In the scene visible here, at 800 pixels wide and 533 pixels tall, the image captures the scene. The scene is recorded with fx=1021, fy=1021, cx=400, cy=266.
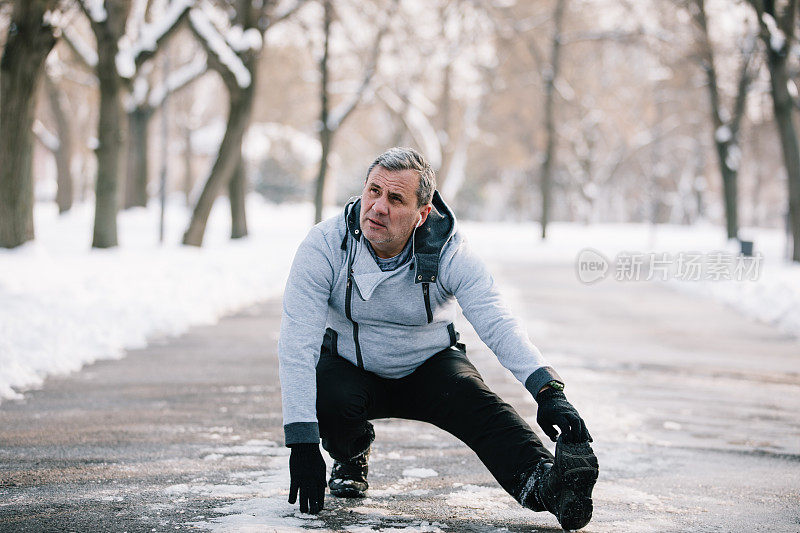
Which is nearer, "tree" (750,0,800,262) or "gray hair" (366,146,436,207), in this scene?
"gray hair" (366,146,436,207)

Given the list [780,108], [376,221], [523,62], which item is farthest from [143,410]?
[523,62]

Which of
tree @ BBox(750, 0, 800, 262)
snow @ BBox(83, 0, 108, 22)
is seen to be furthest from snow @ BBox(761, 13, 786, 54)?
snow @ BBox(83, 0, 108, 22)

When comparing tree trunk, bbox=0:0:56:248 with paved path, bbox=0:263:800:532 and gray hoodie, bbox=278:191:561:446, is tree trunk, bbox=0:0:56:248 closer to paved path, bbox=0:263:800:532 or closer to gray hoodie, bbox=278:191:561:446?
paved path, bbox=0:263:800:532

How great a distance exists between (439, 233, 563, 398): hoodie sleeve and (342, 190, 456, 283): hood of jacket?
47 mm

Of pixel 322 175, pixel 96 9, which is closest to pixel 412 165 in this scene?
pixel 96 9

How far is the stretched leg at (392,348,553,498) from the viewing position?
386 cm

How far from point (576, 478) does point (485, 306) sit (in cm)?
79

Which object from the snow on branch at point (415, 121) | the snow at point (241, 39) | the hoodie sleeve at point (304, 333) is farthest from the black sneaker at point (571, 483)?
the snow on branch at point (415, 121)

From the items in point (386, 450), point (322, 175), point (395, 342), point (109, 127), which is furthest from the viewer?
point (322, 175)

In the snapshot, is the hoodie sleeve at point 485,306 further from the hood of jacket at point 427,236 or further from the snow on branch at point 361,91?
the snow on branch at point 361,91

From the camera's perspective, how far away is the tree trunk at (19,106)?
14.1m

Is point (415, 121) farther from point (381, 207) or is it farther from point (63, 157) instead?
point (381, 207)

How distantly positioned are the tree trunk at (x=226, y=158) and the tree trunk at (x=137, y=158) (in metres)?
9.55

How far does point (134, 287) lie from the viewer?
491 inches
